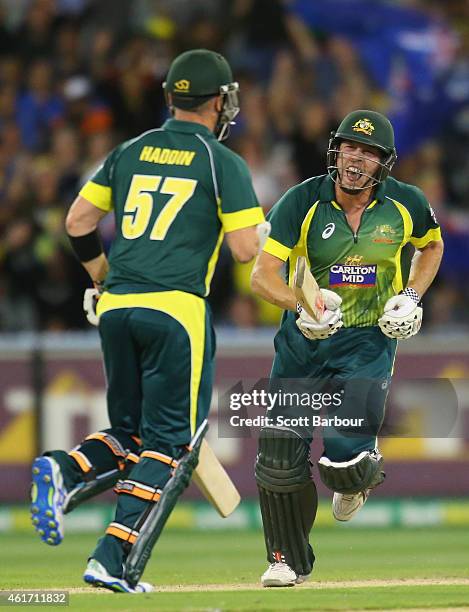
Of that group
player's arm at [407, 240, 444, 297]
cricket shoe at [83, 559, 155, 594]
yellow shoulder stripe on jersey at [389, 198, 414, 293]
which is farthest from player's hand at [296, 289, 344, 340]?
A: cricket shoe at [83, 559, 155, 594]

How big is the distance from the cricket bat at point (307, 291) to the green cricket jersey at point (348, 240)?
0.78 ft

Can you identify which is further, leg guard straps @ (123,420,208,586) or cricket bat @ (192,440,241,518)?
cricket bat @ (192,440,241,518)

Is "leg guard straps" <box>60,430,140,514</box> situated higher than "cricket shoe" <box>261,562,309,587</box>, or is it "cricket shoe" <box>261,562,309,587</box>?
"leg guard straps" <box>60,430,140,514</box>

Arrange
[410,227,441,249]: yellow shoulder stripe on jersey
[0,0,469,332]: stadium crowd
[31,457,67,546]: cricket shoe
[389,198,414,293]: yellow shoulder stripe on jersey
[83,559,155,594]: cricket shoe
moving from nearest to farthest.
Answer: [31,457,67,546]: cricket shoe
[83,559,155,594]: cricket shoe
[389,198,414,293]: yellow shoulder stripe on jersey
[410,227,441,249]: yellow shoulder stripe on jersey
[0,0,469,332]: stadium crowd

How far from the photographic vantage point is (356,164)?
7.48 m

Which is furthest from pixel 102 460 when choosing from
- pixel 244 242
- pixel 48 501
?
pixel 244 242

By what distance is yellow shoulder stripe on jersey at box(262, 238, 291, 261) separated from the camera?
7.47 meters

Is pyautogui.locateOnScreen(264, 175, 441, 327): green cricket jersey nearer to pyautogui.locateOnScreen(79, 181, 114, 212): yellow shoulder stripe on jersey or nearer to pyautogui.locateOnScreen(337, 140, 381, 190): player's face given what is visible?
pyautogui.locateOnScreen(337, 140, 381, 190): player's face

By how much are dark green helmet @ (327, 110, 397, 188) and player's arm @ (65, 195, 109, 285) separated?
124cm

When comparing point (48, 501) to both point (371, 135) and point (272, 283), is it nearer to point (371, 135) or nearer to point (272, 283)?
point (272, 283)

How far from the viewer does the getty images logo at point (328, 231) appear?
755 centimetres

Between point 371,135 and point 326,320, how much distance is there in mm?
952

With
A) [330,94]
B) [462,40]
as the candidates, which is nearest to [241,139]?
[330,94]

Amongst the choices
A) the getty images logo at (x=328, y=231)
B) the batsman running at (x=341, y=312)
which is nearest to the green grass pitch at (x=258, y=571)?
the batsman running at (x=341, y=312)
